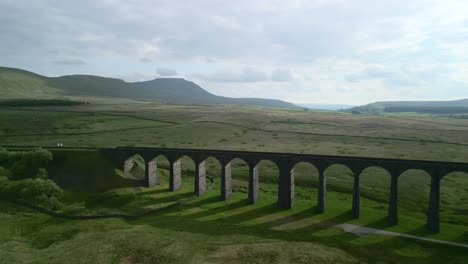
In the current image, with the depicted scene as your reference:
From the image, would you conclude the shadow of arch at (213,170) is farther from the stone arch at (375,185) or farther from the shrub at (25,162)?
the shrub at (25,162)

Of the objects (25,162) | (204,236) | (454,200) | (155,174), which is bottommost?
(204,236)

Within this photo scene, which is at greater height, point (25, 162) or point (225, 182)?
point (25, 162)

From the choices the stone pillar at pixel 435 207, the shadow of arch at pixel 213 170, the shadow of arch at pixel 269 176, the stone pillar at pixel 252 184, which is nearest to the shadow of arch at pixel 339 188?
the shadow of arch at pixel 269 176

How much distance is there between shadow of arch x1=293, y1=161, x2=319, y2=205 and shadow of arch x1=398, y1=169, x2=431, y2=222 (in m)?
18.0

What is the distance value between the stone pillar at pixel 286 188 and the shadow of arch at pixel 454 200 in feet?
87.7

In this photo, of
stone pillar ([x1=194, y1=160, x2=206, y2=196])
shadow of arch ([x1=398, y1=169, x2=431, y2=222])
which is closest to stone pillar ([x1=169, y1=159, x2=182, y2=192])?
stone pillar ([x1=194, y1=160, x2=206, y2=196])

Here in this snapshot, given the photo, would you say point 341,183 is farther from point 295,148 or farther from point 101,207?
point 101,207

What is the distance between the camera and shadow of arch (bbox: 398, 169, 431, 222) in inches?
2785

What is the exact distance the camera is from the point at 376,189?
3258 inches

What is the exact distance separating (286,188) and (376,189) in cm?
2588

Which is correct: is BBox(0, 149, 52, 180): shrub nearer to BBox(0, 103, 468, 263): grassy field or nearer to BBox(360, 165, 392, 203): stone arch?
BBox(0, 103, 468, 263): grassy field

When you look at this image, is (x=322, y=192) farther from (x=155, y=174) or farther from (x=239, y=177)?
(x=155, y=174)

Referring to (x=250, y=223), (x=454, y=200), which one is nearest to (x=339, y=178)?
(x=454, y=200)

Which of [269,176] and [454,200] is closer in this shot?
[454,200]
